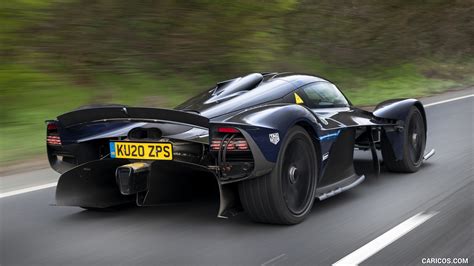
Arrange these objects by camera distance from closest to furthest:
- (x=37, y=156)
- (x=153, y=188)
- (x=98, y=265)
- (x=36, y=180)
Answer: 1. (x=98, y=265)
2. (x=153, y=188)
3. (x=36, y=180)
4. (x=37, y=156)

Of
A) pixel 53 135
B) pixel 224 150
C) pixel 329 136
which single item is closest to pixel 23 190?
pixel 53 135

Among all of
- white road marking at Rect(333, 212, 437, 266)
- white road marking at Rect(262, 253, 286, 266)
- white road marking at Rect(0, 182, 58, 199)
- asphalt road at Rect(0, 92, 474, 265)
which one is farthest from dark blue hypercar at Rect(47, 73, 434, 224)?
white road marking at Rect(0, 182, 58, 199)

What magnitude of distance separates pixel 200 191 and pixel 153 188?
0.56 meters

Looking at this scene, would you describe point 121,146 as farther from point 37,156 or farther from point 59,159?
point 37,156

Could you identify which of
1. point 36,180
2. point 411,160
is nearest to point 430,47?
point 411,160

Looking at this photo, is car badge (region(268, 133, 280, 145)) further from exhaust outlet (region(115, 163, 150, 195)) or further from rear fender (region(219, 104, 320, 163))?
exhaust outlet (region(115, 163, 150, 195))

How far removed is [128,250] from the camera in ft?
12.8

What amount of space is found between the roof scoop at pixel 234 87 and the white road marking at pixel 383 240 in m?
1.73

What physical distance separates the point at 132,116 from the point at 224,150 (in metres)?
0.76

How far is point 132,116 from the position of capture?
4.23 metres

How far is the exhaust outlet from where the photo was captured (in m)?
4.20

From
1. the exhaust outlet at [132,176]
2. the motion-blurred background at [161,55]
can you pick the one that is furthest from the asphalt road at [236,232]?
the motion-blurred background at [161,55]

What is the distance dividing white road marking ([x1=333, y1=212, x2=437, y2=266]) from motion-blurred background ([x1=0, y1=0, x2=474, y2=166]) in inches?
196

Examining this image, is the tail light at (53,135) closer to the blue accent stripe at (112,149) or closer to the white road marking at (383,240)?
the blue accent stripe at (112,149)
